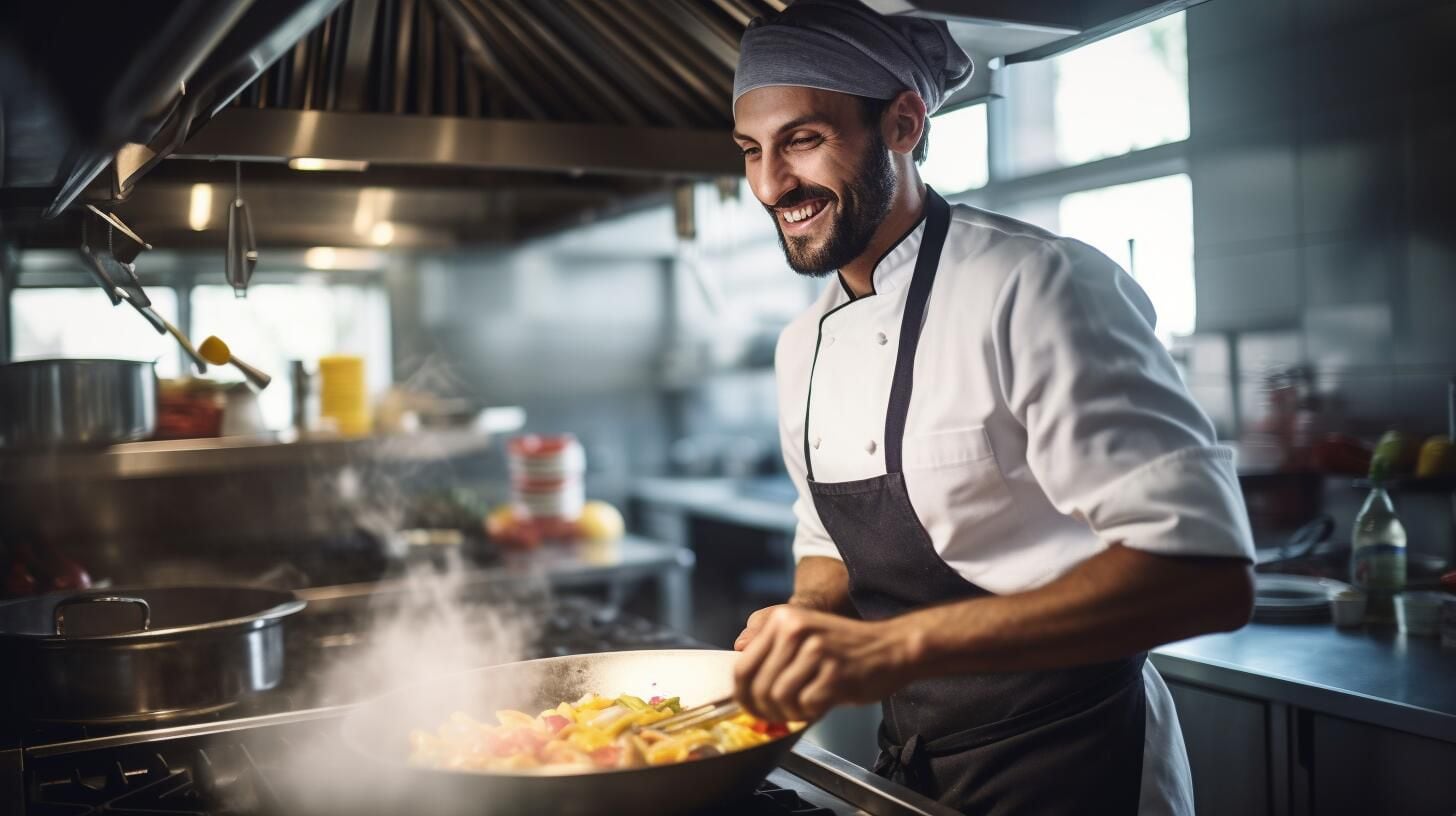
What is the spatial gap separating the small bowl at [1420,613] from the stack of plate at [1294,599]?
0.16 metres

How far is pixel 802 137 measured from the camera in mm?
1428

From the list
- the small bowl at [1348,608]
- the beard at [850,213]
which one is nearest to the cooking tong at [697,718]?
the beard at [850,213]

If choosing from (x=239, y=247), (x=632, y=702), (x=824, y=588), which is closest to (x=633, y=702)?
(x=632, y=702)

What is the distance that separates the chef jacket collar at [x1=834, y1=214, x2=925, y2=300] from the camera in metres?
1.50

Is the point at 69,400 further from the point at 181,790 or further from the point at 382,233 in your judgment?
the point at 382,233

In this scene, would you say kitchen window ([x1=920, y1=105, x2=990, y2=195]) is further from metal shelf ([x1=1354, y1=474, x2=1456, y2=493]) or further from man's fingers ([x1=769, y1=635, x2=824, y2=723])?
man's fingers ([x1=769, y1=635, x2=824, y2=723])

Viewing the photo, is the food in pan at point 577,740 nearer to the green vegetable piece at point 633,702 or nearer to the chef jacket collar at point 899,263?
the green vegetable piece at point 633,702

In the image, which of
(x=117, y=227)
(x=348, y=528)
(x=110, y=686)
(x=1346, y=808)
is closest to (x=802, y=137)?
(x=117, y=227)

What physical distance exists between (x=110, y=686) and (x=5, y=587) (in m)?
0.98

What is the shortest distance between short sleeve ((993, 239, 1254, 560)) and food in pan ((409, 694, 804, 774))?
1.27 feet

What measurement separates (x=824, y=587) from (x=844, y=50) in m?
0.72

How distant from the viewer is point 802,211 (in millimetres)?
1466

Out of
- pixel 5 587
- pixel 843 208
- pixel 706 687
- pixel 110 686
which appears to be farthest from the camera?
pixel 5 587

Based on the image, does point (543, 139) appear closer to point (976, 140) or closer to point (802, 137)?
point (802, 137)
